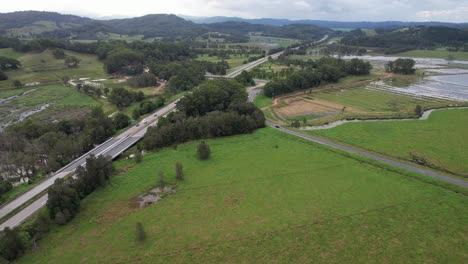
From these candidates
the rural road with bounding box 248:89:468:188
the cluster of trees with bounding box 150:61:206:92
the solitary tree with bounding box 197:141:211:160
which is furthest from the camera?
the cluster of trees with bounding box 150:61:206:92

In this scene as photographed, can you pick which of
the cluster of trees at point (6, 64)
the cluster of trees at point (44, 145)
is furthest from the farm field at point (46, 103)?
the cluster of trees at point (44, 145)

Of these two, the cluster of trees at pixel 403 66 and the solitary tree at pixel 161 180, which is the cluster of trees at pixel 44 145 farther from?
the cluster of trees at pixel 403 66

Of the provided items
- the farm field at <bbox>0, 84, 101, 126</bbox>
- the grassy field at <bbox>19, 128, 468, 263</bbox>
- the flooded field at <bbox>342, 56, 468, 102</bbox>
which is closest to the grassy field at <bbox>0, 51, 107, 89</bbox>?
the farm field at <bbox>0, 84, 101, 126</bbox>

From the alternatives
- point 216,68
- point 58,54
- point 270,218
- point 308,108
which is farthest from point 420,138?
point 58,54

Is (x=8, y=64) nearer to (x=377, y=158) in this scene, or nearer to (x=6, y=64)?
(x=6, y=64)

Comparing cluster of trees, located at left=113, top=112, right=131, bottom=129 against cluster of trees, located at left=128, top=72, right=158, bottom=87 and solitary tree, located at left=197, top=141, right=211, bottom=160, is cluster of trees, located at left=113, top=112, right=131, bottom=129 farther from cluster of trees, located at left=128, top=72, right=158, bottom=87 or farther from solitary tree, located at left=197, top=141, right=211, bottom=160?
cluster of trees, located at left=128, top=72, right=158, bottom=87
